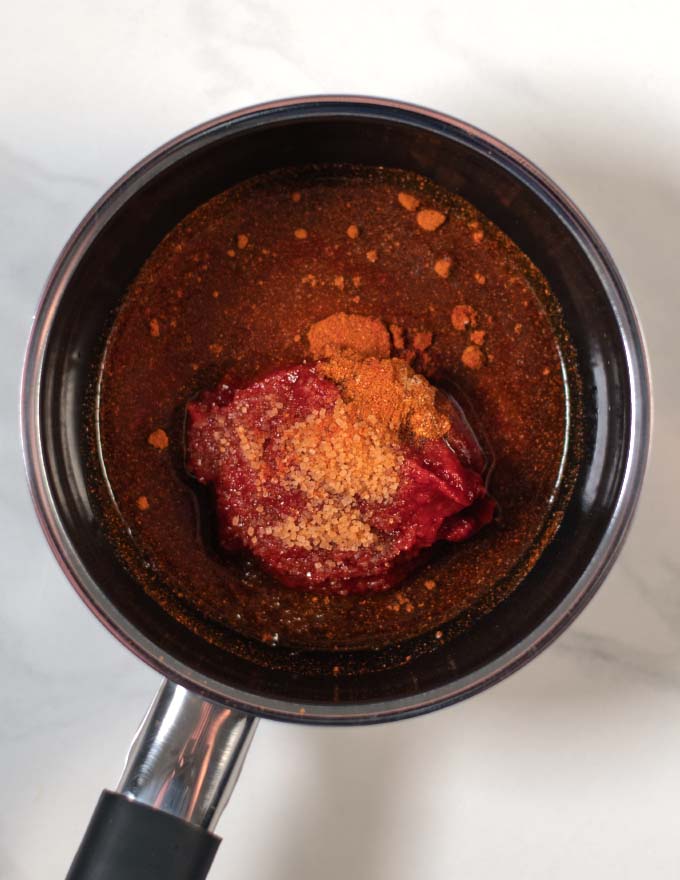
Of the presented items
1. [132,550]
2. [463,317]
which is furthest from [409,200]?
[132,550]

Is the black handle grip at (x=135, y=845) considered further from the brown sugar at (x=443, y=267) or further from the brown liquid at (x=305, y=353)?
the brown sugar at (x=443, y=267)

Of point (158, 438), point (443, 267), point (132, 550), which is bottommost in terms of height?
point (132, 550)

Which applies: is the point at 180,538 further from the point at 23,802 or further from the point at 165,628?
the point at 23,802

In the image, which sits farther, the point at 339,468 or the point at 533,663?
the point at 533,663

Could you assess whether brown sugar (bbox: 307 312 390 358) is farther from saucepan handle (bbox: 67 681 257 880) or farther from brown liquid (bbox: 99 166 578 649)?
saucepan handle (bbox: 67 681 257 880)

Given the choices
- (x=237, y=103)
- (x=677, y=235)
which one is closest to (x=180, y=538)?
(x=237, y=103)

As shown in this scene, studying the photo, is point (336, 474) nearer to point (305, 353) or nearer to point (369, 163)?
point (305, 353)

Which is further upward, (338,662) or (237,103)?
(237,103)
